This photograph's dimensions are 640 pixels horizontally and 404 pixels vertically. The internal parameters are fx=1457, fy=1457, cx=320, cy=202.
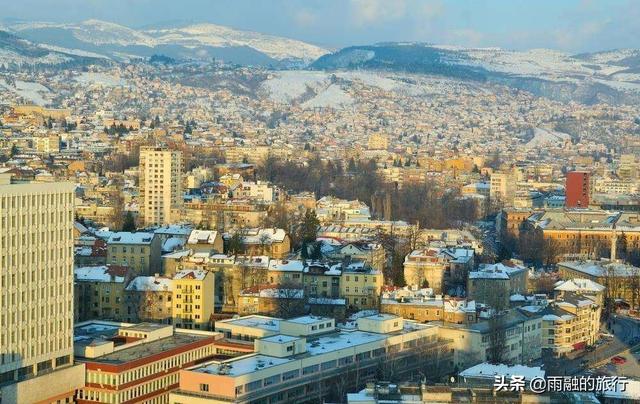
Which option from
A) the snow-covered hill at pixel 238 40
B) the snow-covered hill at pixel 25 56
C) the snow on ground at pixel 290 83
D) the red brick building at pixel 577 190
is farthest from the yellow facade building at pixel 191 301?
the snow-covered hill at pixel 238 40

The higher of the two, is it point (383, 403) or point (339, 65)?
point (339, 65)

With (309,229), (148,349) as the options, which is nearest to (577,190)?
(309,229)

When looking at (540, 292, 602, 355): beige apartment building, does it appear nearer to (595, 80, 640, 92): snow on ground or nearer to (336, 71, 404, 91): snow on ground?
(336, 71, 404, 91): snow on ground

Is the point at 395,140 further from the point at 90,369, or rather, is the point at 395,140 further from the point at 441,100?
the point at 90,369

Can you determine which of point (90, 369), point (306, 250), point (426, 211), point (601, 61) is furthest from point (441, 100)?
point (90, 369)

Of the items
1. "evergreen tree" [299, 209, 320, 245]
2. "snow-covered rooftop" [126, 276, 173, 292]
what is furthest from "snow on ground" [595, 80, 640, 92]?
"snow-covered rooftop" [126, 276, 173, 292]

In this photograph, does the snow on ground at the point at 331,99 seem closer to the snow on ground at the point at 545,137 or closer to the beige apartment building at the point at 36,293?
the snow on ground at the point at 545,137
